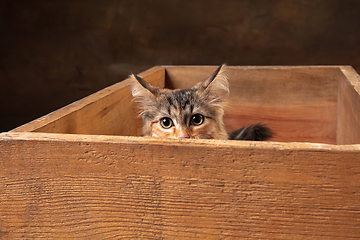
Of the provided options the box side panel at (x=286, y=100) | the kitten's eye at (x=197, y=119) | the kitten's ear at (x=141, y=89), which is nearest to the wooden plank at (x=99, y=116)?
the kitten's ear at (x=141, y=89)

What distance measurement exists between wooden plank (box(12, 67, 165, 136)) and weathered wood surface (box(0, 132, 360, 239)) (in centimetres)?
16

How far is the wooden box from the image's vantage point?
2.52 feet

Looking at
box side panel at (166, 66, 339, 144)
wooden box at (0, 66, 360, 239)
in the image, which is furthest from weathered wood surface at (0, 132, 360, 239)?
box side panel at (166, 66, 339, 144)

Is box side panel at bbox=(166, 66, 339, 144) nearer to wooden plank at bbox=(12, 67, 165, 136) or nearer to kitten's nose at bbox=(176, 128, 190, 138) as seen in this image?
wooden plank at bbox=(12, 67, 165, 136)

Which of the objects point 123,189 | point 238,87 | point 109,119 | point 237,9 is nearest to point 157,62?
point 237,9

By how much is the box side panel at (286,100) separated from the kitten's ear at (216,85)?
0.59m

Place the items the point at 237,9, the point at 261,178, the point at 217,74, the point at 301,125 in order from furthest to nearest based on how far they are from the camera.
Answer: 1. the point at 237,9
2. the point at 301,125
3. the point at 217,74
4. the point at 261,178

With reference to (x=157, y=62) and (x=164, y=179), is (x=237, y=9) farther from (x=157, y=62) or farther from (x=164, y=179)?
(x=164, y=179)

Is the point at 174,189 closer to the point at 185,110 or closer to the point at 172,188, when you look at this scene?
the point at 172,188

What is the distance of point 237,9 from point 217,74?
1.64 m

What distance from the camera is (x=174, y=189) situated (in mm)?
825

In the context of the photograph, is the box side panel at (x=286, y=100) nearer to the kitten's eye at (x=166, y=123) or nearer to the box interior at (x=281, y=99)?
the box interior at (x=281, y=99)

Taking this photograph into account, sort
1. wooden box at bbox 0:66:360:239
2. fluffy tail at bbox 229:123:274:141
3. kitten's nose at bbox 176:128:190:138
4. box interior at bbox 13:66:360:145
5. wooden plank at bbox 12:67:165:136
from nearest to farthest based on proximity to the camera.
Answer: wooden box at bbox 0:66:360:239 → wooden plank at bbox 12:67:165:136 → kitten's nose at bbox 176:128:190:138 → fluffy tail at bbox 229:123:274:141 → box interior at bbox 13:66:360:145

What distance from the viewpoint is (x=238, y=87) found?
6.53ft
